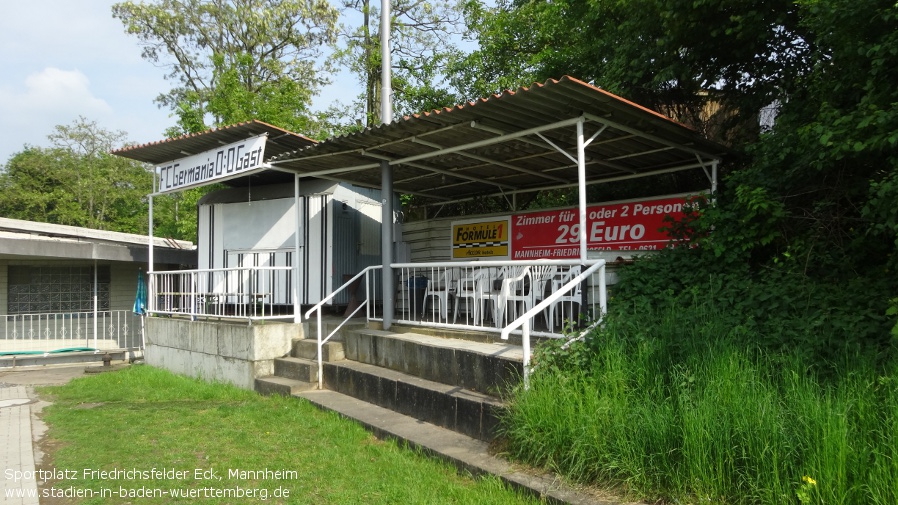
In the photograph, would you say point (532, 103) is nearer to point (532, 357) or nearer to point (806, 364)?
point (532, 357)

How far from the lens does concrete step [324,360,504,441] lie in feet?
17.1

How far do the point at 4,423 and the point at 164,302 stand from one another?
4259 mm

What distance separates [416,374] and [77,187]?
30.5 m

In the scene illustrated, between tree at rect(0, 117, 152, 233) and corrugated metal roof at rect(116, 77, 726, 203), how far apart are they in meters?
23.2

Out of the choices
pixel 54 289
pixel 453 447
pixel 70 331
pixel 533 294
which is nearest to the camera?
pixel 453 447

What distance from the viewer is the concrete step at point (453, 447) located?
3.88m

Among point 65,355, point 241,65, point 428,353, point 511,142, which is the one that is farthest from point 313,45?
point 428,353

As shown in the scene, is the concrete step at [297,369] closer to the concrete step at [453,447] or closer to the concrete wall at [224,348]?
the concrete wall at [224,348]

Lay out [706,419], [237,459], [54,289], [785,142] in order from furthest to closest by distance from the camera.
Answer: [54,289]
[785,142]
[237,459]
[706,419]

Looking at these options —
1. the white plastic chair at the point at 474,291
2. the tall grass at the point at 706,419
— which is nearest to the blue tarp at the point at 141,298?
the white plastic chair at the point at 474,291

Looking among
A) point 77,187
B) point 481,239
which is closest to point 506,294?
point 481,239

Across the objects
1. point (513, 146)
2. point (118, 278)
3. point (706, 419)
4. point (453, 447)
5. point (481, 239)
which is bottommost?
point (453, 447)

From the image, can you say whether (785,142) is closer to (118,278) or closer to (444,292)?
(444,292)

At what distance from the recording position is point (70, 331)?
46.4ft
